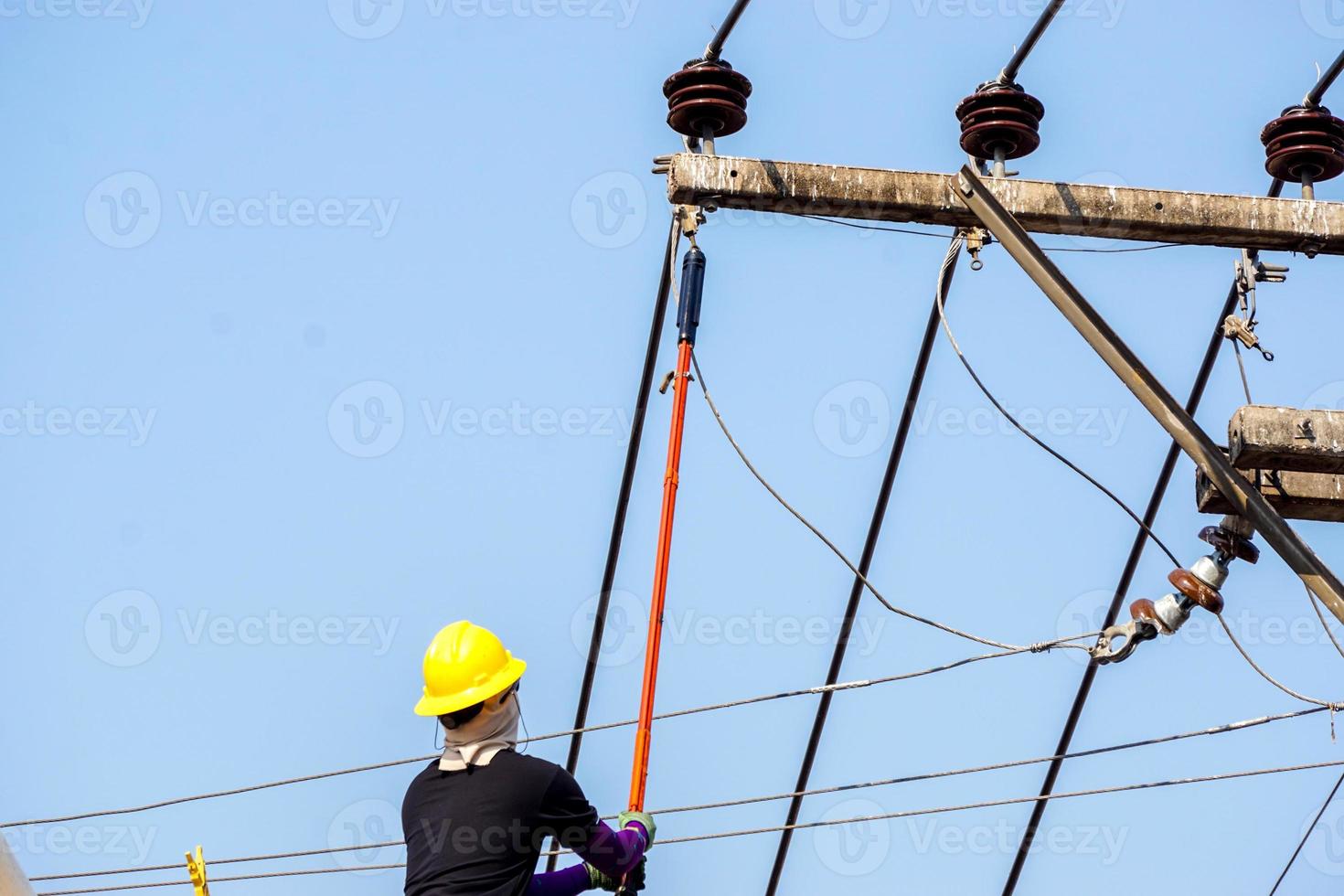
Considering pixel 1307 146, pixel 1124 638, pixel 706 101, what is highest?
pixel 1307 146

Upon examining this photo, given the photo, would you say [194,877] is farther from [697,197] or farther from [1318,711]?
[1318,711]

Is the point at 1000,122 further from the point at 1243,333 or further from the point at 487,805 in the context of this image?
the point at 487,805

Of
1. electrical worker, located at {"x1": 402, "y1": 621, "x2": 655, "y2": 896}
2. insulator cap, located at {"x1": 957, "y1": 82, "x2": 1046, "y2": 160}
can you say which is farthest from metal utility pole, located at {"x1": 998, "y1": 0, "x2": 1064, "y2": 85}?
electrical worker, located at {"x1": 402, "y1": 621, "x2": 655, "y2": 896}

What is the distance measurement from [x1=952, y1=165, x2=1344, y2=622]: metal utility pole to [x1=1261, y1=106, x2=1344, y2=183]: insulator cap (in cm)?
180

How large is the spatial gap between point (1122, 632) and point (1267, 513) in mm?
781

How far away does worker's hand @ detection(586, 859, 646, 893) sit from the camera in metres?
6.47

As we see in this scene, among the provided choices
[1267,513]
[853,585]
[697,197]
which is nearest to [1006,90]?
[697,197]

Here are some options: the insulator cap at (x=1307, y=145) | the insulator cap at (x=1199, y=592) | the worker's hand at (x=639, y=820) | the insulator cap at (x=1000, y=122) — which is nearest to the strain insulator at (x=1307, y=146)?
the insulator cap at (x=1307, y=145)

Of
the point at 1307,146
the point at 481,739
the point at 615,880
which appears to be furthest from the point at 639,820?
the point at 1307,146

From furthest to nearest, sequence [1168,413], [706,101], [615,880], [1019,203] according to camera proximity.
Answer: [706,101]
[1019,203]
[1168,413]
[615,880]

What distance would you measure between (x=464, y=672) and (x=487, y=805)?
45 centimetres

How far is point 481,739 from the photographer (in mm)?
6270

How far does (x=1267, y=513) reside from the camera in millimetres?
7301

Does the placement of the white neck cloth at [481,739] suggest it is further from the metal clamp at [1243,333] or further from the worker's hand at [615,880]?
the metal clamp at [1243,333]
